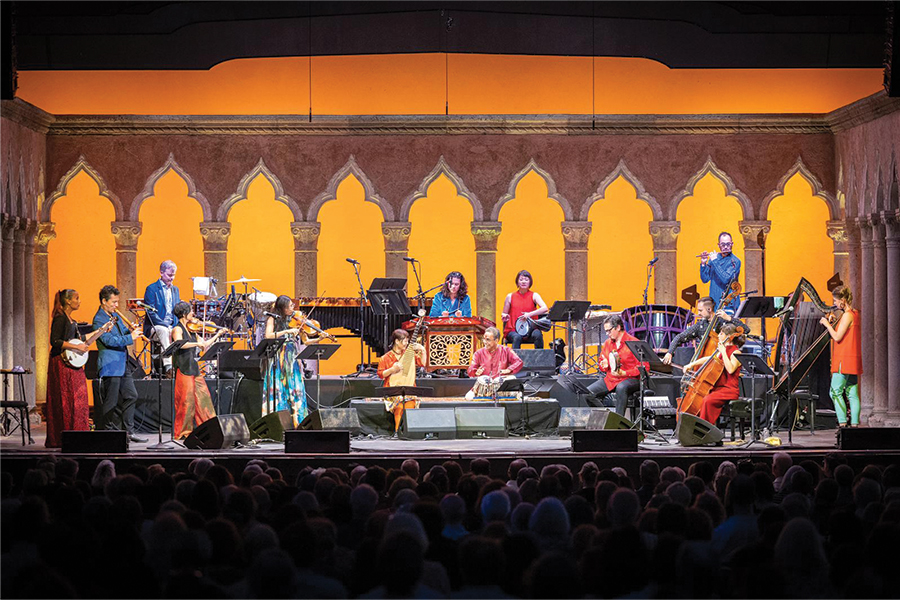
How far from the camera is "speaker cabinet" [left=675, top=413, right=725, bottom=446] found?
34.7ft

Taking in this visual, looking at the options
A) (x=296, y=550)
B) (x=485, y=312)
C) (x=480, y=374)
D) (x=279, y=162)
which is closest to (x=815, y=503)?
(x=296, y=550)

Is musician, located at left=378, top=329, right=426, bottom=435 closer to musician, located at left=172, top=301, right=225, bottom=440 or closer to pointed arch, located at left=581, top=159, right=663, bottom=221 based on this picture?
musician, located at left=172, top=301, right=225, bottom=440

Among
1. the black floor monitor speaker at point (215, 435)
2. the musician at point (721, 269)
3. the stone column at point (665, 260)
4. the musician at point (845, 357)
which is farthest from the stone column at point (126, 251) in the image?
the musician at point (845, 357)

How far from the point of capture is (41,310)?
622 inches

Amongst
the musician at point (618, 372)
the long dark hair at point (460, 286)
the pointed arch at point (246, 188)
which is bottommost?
the musician at point (618, 372)

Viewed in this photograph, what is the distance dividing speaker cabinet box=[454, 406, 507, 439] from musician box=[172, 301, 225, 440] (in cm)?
265

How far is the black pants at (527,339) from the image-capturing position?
14844mm

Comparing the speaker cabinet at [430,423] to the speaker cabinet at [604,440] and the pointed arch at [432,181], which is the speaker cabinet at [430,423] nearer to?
the speaker cabinet at [604,440]

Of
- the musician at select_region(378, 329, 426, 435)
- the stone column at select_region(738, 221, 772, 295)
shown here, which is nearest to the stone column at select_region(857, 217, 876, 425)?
the stone column at select_region(738, 221, 772, 295)

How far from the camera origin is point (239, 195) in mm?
16156

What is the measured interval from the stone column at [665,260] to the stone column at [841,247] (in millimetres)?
2222

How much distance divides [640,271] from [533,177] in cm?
242

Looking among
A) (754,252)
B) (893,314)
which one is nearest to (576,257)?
(754,252)

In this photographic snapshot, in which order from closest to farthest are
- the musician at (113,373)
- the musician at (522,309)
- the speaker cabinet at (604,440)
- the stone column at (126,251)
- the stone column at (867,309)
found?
the speaker cabinet at (604,440) < the musician at (113,373) < the musician at (522,309) < the stone column at (867,309) < the stone column at (126,251)
